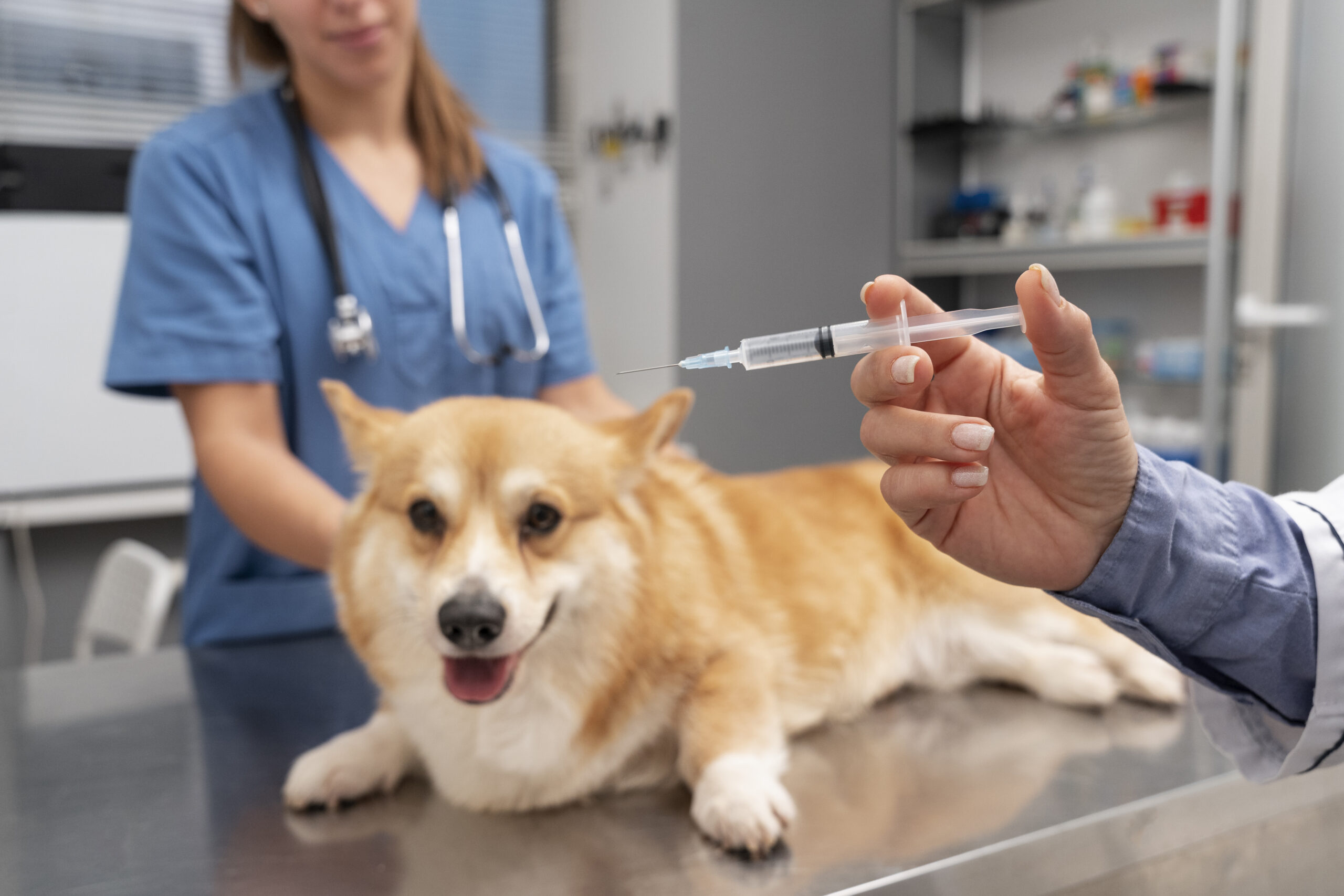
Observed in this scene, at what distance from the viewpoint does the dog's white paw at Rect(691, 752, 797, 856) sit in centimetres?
82

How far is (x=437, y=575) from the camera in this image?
0.86 m

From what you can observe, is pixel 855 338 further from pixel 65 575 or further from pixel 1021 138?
pixel 1021 138

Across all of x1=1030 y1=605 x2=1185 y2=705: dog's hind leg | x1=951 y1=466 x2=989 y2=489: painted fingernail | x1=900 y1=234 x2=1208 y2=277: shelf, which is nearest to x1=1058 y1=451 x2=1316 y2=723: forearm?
x1=951 y1=466 x2=989 y2=489: painted fingernail

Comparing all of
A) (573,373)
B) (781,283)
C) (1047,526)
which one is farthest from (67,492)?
(1047,526)

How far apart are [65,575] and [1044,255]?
10.7 ft

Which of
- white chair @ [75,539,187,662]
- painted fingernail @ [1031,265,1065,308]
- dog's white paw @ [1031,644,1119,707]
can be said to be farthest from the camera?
white chair @ [75,539,187,662]

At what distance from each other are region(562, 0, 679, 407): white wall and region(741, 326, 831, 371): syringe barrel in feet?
8.99

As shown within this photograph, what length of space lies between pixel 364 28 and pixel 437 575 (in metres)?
0.82

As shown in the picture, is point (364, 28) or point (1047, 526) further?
point (364, 28)

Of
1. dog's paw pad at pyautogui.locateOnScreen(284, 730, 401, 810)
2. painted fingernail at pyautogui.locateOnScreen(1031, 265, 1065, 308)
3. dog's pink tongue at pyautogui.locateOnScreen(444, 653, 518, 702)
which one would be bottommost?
dog's paw pad at pyautogui.locateOnScreen(284, 730, 401, 810)

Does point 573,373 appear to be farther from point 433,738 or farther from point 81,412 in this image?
point 81,412

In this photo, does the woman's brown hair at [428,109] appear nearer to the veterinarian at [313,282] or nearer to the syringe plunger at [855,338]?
the veterinarian at [313,282]

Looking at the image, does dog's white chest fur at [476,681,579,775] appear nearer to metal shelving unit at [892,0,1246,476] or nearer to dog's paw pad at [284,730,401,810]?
dog's paw pad at [284,730,401,810]

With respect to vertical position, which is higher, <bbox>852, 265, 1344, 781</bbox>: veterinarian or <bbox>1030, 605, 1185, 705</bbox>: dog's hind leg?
<bbox>852, 265, 1344, 781</bbox>: veterinarian
